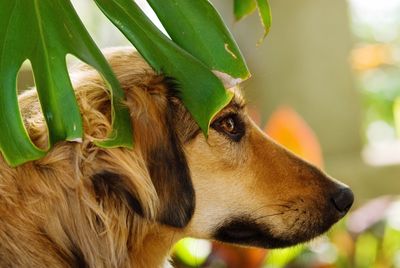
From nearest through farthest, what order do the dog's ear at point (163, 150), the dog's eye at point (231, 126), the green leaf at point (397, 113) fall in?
the dog's ear at point (163, 150) < the dog's eye at point (231, 126) < the green leaf at point (397, 113)

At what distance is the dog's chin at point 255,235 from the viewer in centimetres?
251

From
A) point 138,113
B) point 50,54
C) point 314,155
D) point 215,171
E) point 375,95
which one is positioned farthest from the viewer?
point 375,95

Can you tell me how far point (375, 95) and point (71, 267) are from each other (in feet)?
20.4

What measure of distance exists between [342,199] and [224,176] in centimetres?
37

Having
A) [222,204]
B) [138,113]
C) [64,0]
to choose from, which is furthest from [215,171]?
[64,0]

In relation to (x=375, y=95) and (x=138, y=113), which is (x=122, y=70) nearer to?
(x=138, y=113)

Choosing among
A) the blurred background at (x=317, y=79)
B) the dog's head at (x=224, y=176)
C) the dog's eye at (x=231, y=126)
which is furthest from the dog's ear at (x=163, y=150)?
the blurred background at (x=317, y=79)

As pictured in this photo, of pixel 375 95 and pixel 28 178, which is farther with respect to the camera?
pixel 375 95

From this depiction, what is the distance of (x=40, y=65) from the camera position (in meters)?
1.78

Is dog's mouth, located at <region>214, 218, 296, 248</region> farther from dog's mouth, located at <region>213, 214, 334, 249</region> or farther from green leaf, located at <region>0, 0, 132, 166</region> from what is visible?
green leaf, located at <region>0, 0, 132, 166</region>

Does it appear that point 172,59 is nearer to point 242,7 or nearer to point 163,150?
point 242,7

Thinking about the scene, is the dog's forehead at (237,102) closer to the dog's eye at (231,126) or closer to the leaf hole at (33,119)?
the dog's eye at (231,126)

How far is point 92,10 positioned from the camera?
6.62m

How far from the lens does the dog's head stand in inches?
87.5
